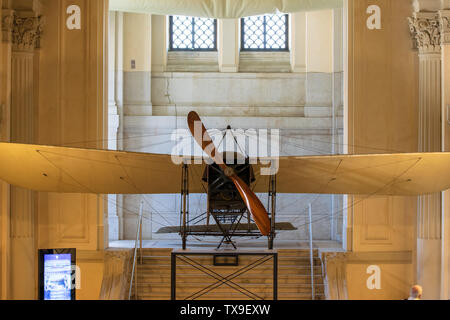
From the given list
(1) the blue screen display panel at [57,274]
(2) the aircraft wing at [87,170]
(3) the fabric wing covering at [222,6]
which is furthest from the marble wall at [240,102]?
(1) the blue screen display panel at [57,274]

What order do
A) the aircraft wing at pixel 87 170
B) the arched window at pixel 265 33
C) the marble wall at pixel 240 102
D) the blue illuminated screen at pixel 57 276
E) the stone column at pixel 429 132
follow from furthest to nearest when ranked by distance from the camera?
the arched window at pixel 265 33
the marble wall at pixel 240 102
the stone column at pixel 429 132
the blue illuminated screen at pixel 57 276
the aircraft wing at pixel 87 170

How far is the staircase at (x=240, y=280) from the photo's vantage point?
37.3 ft

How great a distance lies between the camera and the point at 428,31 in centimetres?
1109

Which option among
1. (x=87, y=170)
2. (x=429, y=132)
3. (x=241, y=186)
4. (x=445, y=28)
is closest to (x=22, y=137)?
(x=87, y=170)

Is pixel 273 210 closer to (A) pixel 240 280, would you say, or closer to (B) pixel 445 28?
(A) pixel 240 280

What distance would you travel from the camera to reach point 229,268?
11.7m

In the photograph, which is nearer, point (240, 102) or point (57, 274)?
point (57, 274)

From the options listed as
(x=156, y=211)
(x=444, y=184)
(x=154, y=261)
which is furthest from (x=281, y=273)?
(x=156, y=211)

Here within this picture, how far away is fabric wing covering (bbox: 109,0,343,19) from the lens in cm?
1265

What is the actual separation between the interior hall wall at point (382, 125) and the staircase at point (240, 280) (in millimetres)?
939

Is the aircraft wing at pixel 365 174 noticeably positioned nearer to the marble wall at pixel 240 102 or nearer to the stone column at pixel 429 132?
the stone column at pixel 429 132

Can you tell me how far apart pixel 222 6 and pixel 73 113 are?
4.14 metres

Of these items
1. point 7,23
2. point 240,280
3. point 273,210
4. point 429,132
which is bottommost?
point 240,280

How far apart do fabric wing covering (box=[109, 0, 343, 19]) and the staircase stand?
557cm
